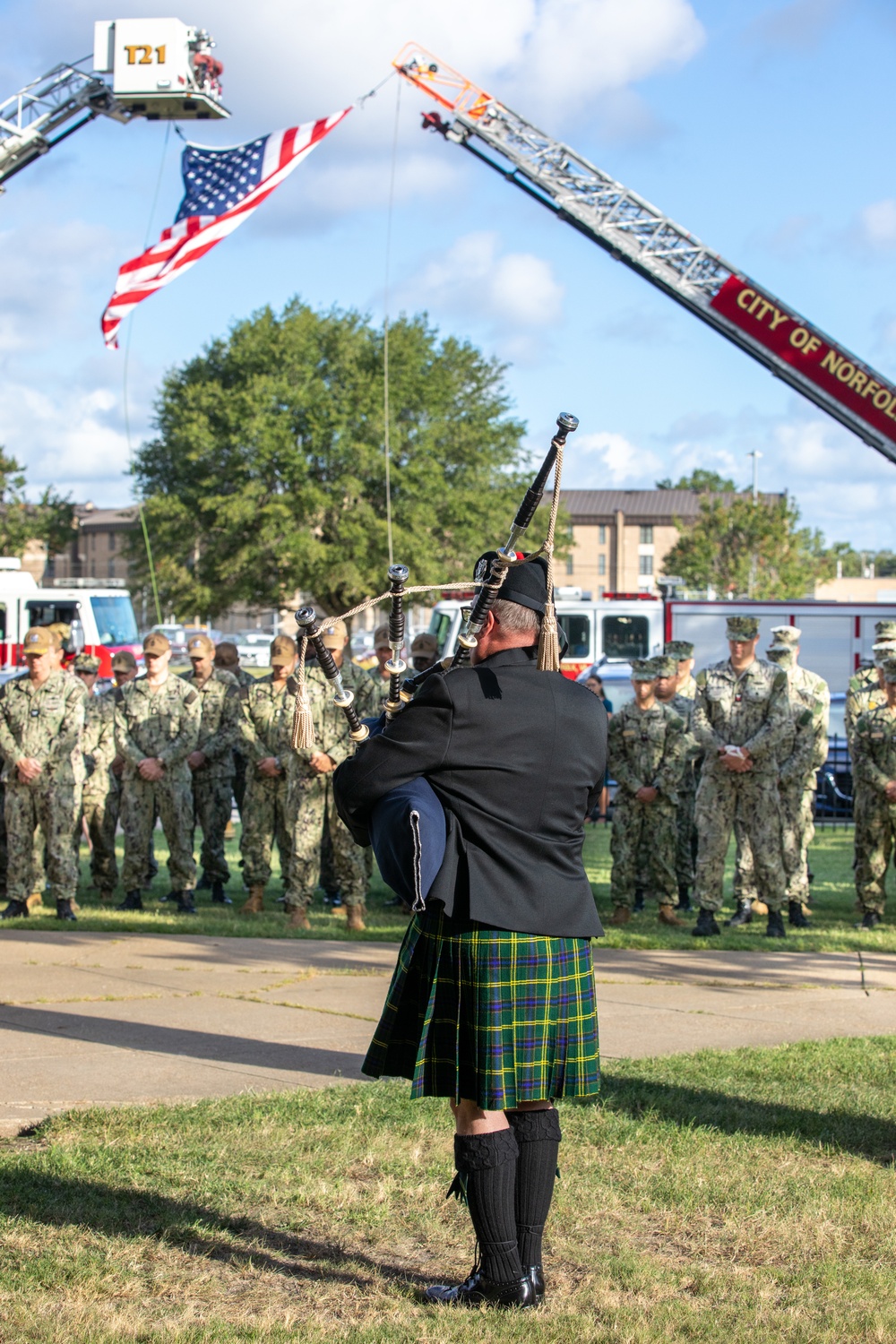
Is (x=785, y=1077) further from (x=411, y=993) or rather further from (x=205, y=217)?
(x=205, y=217)

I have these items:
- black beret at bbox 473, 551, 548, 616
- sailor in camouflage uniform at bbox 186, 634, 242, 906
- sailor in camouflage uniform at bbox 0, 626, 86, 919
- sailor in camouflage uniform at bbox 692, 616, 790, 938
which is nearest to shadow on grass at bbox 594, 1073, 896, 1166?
black beret at bbox 473, 551, 548, 616

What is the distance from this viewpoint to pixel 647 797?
407 inches

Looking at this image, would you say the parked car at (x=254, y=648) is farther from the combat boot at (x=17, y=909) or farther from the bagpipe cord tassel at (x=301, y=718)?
the bagpipe cord tassel at (x=301, y=718)

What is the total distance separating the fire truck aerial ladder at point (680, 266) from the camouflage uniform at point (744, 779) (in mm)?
5116

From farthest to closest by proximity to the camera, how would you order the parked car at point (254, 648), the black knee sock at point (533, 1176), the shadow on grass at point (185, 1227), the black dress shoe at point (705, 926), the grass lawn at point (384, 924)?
the parked car at point (254, 648)
the black dress shoe at point (705, 926)
the grass lawn at point (384, 924)
the shadow on grass at point (185, 1227)
the black knee sock at point (533, 1176)

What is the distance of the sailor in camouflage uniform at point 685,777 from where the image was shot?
1073cm

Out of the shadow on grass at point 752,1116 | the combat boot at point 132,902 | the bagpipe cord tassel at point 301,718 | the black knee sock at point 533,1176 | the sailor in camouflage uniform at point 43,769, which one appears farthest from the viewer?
the combat boot at point 132,902

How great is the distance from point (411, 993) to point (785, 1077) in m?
2.76

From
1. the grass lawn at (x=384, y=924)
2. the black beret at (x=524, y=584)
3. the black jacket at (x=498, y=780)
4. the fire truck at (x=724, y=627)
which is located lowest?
the grass lawn at (x=384, y=924)

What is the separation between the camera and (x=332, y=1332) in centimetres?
357

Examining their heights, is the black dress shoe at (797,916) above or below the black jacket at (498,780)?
below

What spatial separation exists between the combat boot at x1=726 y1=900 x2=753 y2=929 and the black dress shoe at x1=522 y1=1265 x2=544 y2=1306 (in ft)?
22.5

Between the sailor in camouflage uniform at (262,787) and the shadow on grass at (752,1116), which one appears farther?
the sailor in camouflage uniform at (262,787)

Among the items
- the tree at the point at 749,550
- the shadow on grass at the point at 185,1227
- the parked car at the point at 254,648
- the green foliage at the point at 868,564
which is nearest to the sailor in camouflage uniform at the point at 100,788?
the shadow on grass at the point at 185,1227
